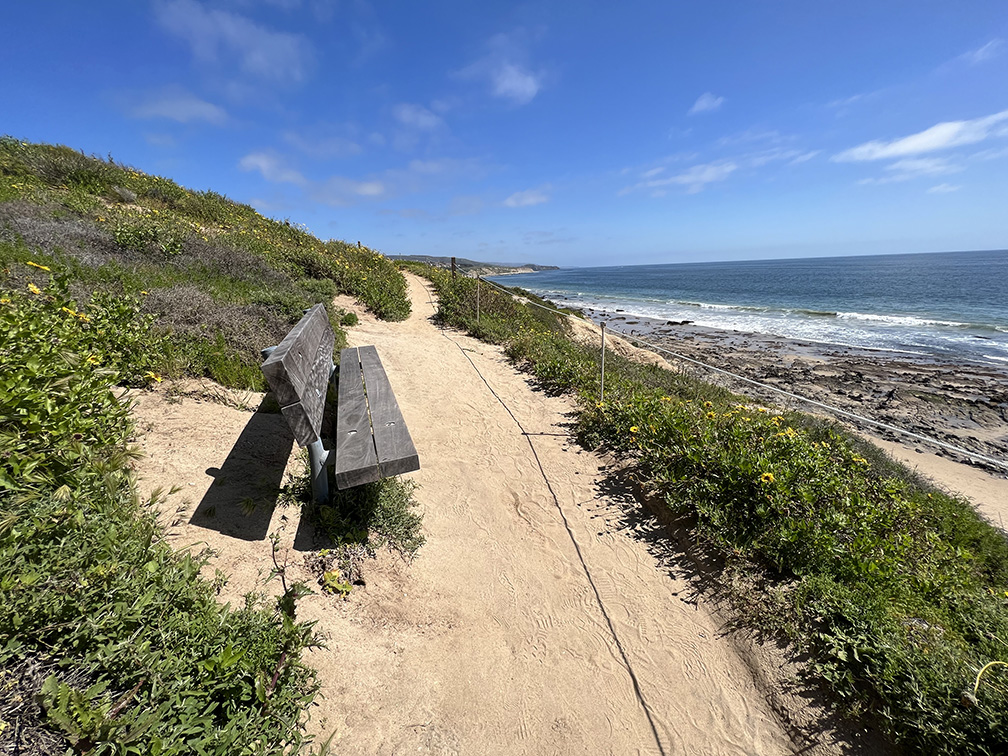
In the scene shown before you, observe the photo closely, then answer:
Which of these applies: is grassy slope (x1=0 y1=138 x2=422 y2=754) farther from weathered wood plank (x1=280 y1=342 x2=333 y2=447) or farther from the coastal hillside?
weathered wood plank (x1=280 y1=342 x2=333 y2=447)

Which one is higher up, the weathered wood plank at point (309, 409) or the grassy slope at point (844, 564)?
the weathered wood plank at point (309, 409)

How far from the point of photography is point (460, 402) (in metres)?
6.03

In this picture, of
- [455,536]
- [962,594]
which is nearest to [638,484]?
[455,536]

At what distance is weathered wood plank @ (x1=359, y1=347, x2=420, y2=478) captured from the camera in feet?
9.23

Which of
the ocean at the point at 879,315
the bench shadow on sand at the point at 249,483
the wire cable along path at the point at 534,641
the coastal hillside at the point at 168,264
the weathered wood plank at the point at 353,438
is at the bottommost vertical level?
the ocean at the point at 879,315

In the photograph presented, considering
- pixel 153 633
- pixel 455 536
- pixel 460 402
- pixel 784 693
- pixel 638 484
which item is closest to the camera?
pixel 153 633

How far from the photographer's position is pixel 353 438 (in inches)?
124

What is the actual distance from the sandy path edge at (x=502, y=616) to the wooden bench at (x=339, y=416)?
72cm

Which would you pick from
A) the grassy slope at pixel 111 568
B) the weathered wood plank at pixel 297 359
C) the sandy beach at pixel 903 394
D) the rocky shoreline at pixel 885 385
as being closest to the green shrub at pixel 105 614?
the grassy slope at pixel 111 568

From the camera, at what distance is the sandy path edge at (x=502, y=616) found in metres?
2.37

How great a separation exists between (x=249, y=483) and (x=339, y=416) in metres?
0.85

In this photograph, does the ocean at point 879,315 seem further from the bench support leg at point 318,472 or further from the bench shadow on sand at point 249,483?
the bench shadow on sand at point 249,483

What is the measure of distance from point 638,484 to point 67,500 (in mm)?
4319

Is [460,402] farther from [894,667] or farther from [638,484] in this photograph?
[894,667]
